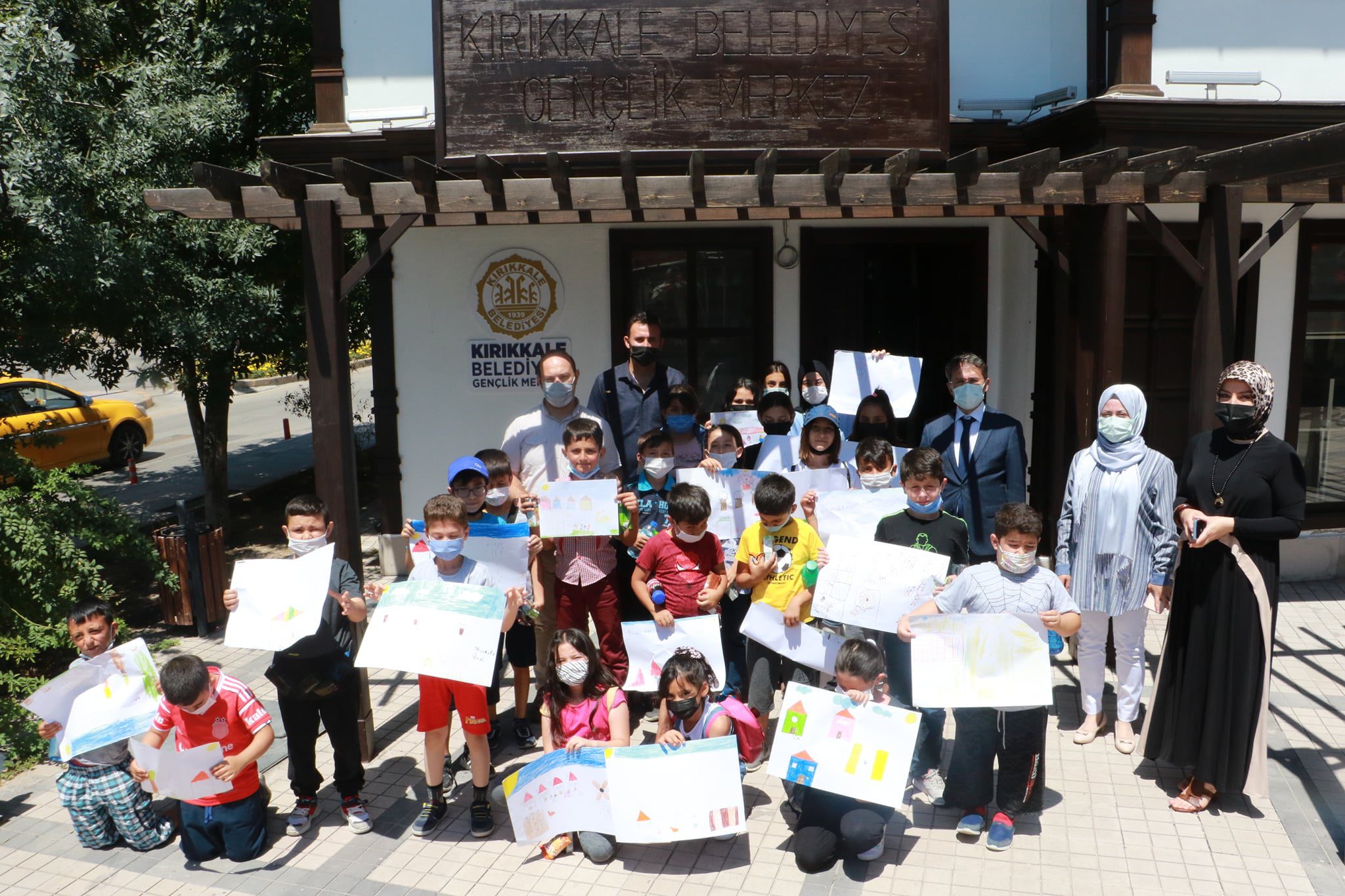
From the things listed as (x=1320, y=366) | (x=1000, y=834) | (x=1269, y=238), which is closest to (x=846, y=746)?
(x=1000, y=834)

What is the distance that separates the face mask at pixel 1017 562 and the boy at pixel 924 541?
14.9 inches

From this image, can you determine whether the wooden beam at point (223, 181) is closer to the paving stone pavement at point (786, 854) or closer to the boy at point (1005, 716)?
the paving stone pavement at point (786, 854)

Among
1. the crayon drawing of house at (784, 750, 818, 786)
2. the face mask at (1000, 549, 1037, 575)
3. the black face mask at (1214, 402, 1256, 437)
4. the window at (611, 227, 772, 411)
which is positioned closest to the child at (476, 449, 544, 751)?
the crayon drawing of house at (784, 750, 818, 786)

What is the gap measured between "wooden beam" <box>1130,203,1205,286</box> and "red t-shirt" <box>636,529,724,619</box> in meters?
3.20

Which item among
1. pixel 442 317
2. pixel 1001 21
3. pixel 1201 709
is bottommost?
pixel 1201 709

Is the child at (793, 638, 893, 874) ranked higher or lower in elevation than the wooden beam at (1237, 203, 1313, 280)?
lower

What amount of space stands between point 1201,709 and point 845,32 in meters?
4.23

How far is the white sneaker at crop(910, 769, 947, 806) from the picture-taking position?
4.84 m

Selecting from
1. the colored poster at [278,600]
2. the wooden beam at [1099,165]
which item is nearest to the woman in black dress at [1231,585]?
the wooden beam at [1099,165]

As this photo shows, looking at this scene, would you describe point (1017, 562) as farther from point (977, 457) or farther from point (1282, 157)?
point (1282, 157)

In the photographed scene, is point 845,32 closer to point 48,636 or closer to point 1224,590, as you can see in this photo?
A: point 1224,590

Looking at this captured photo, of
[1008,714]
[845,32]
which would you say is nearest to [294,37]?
[845,32]

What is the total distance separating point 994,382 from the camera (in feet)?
28.6

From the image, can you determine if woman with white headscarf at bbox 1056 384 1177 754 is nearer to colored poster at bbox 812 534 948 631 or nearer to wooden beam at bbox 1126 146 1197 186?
colored poster at bbox 812 534 948 631
